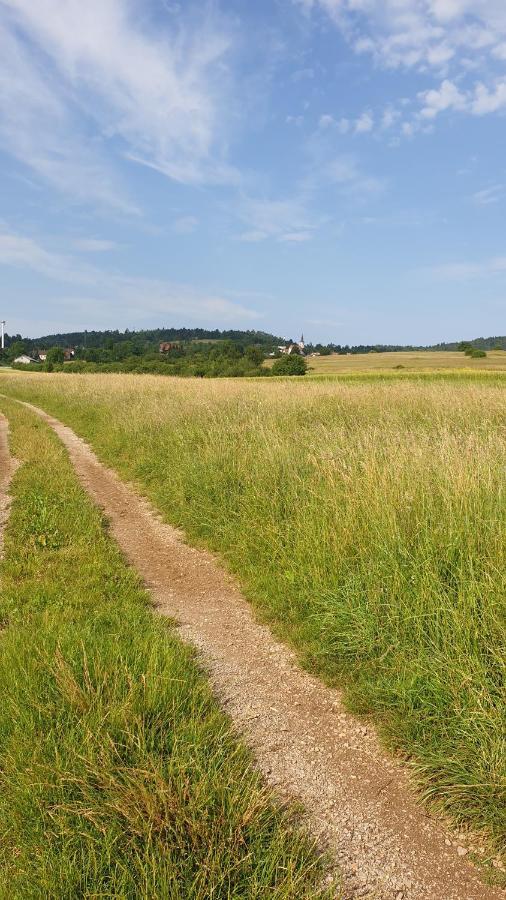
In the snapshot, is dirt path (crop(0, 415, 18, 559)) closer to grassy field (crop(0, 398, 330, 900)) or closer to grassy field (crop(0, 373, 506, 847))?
grassy field (crop(0, 373, 506, 847))

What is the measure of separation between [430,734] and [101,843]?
189 cm

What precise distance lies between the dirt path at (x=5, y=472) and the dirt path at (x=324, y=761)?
9.82 ft

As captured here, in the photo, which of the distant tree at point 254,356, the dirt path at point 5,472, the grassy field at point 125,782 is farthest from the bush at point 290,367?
the grassy field at point 125,782

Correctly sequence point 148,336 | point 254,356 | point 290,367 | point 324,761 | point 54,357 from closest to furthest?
point 324,761 → point 290,367 → point 254,356 → point 54,357 → point 148,336

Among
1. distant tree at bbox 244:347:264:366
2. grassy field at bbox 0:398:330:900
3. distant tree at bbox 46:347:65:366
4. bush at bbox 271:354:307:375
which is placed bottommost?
grassy field at bbox 0:398:330:900

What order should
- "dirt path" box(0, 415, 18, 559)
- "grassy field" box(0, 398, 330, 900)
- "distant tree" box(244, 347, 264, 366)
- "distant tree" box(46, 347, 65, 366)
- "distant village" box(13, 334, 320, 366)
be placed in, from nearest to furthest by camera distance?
"grassy field" box(0, 398, 330, 900) < "dirt path" box(0, 415, 18, 559) < "distant tree" box(244, 347, 264, 366) < "distant tree" box(46, 347, 65, 366) < "distant village" box(13, 334, 320, 366)

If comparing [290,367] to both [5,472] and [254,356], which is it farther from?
[5,472]

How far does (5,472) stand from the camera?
10.6 m

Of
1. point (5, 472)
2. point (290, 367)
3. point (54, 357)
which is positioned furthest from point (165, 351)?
point (5, 472)

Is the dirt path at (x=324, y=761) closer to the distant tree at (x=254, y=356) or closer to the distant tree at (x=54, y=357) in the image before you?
the distant tree at (x=254, y=356)

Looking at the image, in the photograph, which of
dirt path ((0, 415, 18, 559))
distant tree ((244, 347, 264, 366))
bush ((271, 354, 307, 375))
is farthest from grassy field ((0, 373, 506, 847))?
distant tree ((244, 347, 264, 366))

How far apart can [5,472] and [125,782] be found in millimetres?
9340

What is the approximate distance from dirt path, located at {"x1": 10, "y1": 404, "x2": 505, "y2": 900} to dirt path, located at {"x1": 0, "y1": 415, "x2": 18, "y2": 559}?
2993 mm

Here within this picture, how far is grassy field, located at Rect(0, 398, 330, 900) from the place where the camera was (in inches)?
85.1
